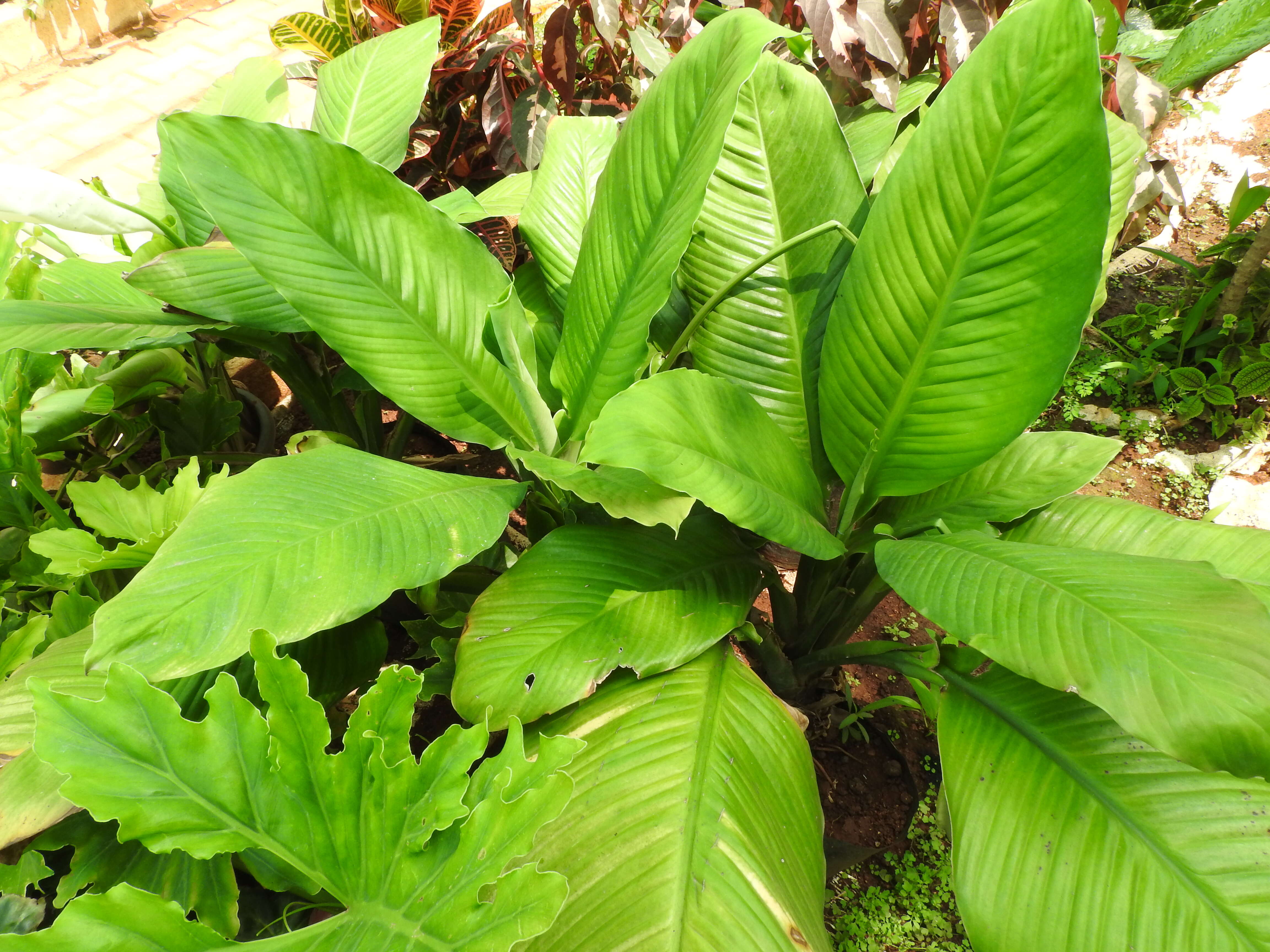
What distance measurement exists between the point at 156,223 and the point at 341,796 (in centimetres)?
108

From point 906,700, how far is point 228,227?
1.16 meters

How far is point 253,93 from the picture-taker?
1.63 m

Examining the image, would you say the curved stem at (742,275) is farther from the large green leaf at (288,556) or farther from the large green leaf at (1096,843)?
the large green leaf at (1096,843)

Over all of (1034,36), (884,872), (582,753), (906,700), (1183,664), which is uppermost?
(1034,36)

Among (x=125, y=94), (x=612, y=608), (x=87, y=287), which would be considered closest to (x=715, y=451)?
(x=612, y=608)

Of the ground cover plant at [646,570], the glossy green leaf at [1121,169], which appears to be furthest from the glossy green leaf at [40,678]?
the glossy green leaf at [1121,169]

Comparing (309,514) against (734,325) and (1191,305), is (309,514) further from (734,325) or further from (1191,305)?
(1191,305)

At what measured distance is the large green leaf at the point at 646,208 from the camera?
100 centimetres

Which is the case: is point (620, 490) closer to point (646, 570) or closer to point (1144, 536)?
point (646, 570)

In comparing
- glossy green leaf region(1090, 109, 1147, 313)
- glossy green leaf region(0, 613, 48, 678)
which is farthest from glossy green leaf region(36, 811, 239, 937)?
glossy green leaf region(1090, 109, 1147, 313)

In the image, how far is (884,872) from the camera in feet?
4.18

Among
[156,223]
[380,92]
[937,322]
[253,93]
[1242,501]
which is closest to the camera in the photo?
[937,322]

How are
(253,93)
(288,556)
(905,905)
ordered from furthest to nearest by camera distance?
(253,93), (905,905), (288,556)

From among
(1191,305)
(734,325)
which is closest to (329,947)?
(734,325)
